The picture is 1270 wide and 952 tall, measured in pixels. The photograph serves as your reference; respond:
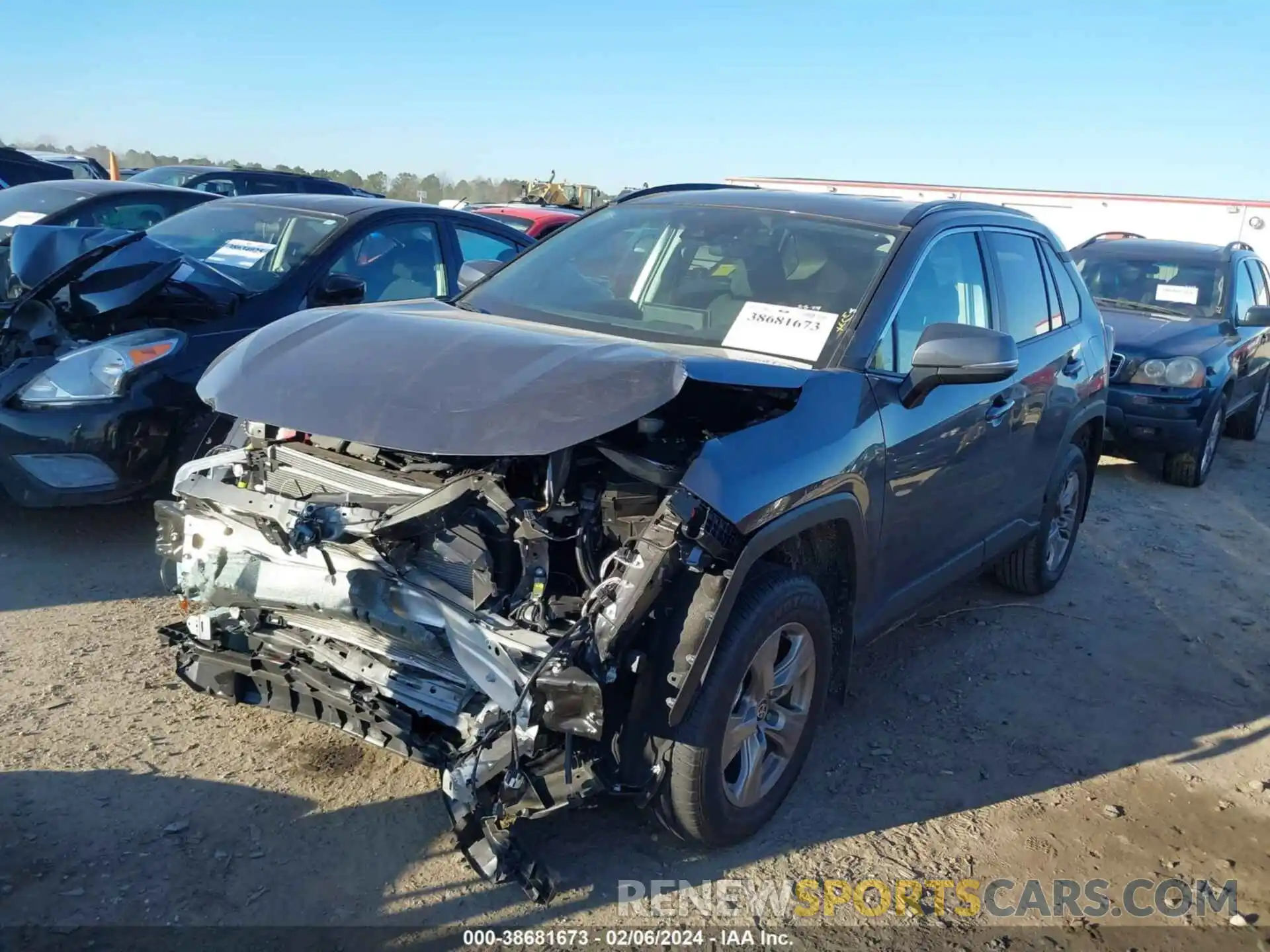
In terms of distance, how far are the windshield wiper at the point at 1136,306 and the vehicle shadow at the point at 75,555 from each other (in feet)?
26.2

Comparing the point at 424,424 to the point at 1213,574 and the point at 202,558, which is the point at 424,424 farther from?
the point at 1213,574

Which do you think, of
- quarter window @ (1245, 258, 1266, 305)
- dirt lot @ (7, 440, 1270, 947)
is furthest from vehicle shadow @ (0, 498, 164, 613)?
quarter window @ (1245, 258, 1266, 305)

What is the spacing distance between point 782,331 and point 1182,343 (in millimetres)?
6203

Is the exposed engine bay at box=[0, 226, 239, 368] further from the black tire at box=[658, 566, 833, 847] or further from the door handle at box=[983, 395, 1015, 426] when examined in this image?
the door handle at box=[983, 395, 1015, 426]

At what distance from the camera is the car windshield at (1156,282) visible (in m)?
9.00

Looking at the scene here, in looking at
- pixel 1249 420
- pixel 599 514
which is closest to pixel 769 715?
pixel 599 514

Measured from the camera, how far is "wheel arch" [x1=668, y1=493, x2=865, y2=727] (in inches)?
105

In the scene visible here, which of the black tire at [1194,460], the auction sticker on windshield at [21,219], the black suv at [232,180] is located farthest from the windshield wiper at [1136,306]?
the black suv at [232,180]

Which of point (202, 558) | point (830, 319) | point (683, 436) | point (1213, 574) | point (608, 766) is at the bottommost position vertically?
point (1213, 574)

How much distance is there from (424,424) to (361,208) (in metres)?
3.79

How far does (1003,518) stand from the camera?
459 centimetres

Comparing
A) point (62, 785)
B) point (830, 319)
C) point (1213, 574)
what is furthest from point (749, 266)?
point (1213, 574)

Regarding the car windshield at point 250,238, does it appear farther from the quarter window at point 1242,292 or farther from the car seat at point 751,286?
the quarter window at point 1242,292

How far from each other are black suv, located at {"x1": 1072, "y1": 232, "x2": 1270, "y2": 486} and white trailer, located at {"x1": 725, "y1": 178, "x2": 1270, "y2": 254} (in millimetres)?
9819
